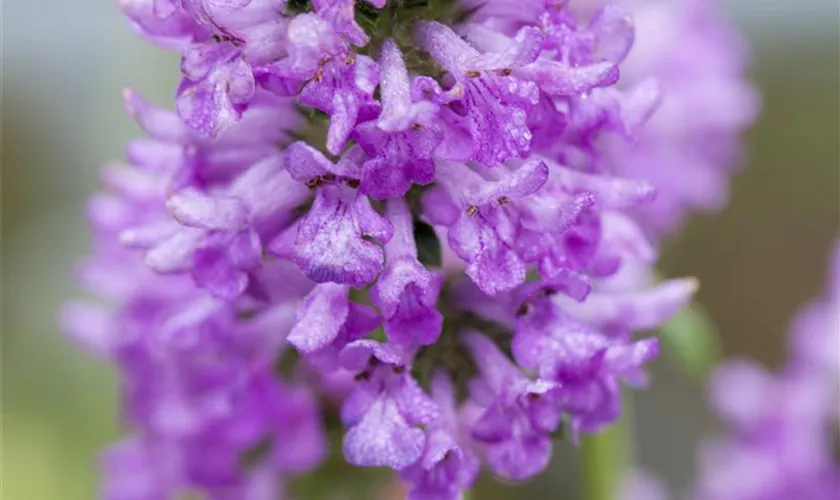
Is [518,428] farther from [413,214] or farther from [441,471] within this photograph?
[413,214]

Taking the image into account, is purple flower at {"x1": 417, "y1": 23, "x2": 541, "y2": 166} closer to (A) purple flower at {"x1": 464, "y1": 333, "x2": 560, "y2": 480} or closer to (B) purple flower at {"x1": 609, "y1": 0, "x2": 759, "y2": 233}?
(A) purple flower at {"x1": 464, "y1": 333, "x2": 560, "y2": 480}

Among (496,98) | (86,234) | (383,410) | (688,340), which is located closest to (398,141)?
(496,98)

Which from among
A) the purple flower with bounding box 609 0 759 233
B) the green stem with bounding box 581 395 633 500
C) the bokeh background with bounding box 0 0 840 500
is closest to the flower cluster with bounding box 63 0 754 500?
the green stem with bounding box 581 395 633 500

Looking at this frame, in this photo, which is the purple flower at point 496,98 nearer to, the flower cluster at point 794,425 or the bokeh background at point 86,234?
the flower cluster at point 794,425

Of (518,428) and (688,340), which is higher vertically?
(518,428)

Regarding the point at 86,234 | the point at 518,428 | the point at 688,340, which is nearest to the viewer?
the point at 518,428

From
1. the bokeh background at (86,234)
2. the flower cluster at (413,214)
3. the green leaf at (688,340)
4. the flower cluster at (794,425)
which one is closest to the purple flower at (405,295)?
the flower cluster at (413,214)
